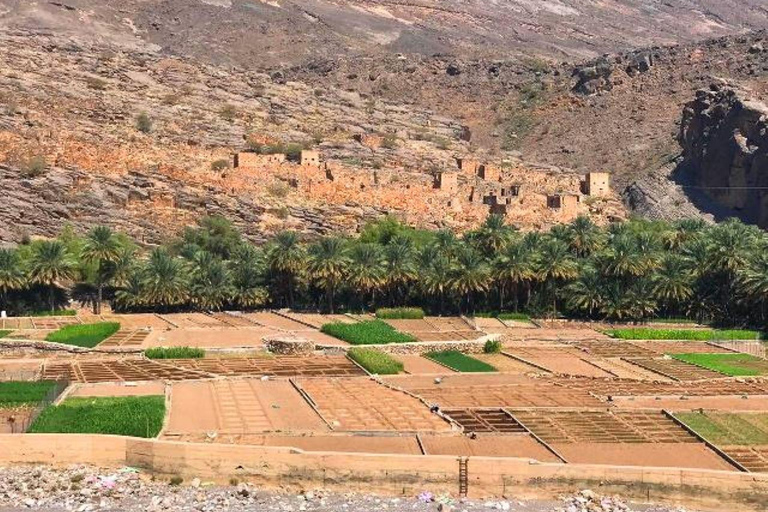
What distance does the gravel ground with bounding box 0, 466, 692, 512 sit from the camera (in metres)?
20.5

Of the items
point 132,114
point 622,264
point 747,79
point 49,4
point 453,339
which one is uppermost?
point 49,4

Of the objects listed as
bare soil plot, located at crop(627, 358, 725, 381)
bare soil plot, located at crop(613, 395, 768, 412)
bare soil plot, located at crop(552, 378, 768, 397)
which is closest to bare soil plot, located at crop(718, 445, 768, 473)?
bare soil plot, located at crop(613, 395, 768, 412)

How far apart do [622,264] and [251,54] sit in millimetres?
83833

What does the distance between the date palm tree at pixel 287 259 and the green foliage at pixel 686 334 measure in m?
15.1

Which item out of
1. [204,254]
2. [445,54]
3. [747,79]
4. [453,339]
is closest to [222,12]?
[445,54]

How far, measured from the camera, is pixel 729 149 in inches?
3118

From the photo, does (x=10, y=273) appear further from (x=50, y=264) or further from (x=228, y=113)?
(x=228, y=113)

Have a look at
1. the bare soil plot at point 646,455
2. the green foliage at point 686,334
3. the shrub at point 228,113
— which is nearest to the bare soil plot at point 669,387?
the bare soil plot at point 646,455

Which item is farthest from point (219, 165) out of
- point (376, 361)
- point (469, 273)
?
point (376, 361)

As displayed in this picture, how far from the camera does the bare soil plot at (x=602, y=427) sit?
25938 millimetres

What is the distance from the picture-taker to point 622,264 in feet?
161

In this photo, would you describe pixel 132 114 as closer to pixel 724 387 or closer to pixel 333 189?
pixel 333 189

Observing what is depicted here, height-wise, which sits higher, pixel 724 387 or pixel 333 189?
pixel 333 189

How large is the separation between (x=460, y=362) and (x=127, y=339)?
13.5 meters
